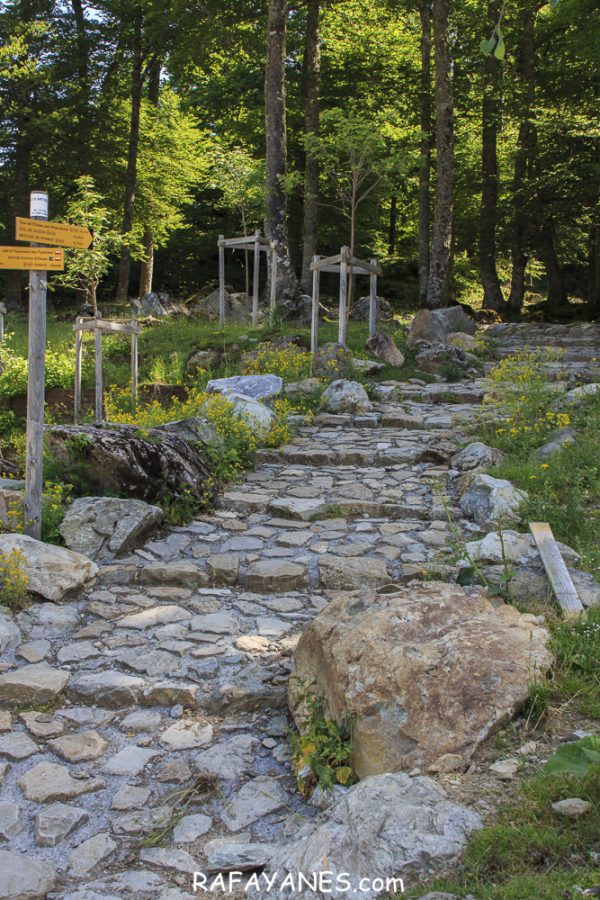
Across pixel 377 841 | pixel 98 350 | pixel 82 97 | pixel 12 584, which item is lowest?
pixel 377 841

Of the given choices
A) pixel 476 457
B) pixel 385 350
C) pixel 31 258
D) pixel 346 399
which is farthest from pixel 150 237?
pixel 31 258

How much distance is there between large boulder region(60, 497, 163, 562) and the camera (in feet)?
18.6

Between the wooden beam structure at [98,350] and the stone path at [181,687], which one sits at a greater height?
the wooden beam structure at [98,350]

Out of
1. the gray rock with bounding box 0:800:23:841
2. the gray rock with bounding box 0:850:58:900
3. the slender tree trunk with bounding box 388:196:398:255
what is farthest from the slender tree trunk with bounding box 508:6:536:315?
the gray rock with bounding box 0:850:58:900

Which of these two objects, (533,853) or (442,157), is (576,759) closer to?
(533,853)

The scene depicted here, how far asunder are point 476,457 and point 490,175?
1450 centimetres

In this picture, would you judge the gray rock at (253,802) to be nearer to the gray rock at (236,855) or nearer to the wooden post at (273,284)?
the gray rock at (236,855)

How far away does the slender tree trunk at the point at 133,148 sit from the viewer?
2155 cm

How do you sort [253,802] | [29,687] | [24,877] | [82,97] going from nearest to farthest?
[24,877] < [253,802] < [29,687] < [82,97]

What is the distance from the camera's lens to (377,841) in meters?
2.52

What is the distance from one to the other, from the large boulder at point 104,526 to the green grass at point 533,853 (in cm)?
380

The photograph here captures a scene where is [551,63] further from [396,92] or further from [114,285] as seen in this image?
[114,285]

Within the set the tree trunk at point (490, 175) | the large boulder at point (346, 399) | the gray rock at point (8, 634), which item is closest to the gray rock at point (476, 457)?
the large boulder at point (346, 399)

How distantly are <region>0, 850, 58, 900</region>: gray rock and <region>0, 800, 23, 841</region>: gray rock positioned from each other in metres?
0.15
